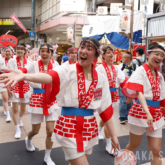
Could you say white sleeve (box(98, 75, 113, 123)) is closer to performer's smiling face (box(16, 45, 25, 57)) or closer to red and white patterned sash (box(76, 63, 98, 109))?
red and white patterned sash (box(76, 63, 98, 109))

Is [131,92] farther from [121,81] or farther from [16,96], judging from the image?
[16,96]

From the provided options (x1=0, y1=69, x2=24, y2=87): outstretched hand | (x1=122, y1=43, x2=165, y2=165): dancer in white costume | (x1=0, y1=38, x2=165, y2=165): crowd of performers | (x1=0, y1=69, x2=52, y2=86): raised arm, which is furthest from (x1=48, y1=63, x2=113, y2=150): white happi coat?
(x1=122, y1=43, x2=165, y2=165): dancer in white costume

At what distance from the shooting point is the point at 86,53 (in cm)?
195

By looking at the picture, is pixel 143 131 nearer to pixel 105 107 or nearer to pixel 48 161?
pixel 105 107

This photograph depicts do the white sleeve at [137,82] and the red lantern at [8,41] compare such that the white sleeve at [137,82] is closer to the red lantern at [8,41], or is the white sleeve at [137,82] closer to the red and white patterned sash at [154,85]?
the red and white patterned sash at [154,85]

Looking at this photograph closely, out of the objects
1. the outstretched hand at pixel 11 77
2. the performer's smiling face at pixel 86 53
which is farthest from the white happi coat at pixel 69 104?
the outstretched hand at pixel 11 77

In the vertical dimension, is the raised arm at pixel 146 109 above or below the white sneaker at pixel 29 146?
above

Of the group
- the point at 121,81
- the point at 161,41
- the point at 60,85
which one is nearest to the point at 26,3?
the point at 161,41

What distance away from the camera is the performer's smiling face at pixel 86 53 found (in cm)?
195

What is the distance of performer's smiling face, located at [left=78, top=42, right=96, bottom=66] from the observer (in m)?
1.95

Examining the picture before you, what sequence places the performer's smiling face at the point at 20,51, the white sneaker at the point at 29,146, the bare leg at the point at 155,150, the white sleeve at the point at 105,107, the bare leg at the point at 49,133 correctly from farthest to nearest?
the performer's smiling face at the point at 20,51
the white sneaker at the point at 29,146
the bare leg at the point at 49,133
the bare leg at the point at 155,150
the white sleeve at the point at 105,107

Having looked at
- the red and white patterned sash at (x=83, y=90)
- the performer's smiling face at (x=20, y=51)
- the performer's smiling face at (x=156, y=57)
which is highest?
the performer's smiling face at (x=20, y=51)

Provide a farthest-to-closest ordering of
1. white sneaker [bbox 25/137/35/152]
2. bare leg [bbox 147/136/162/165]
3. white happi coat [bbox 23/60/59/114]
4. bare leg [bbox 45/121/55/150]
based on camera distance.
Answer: white sneaker [bbox 25/137/35/152]
white happi coat [bbox 23/60/59/114]
bare leg [bbox 45/121/55/150]
bare leg [bbox 147/136/162/165]

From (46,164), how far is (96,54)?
2.01m
